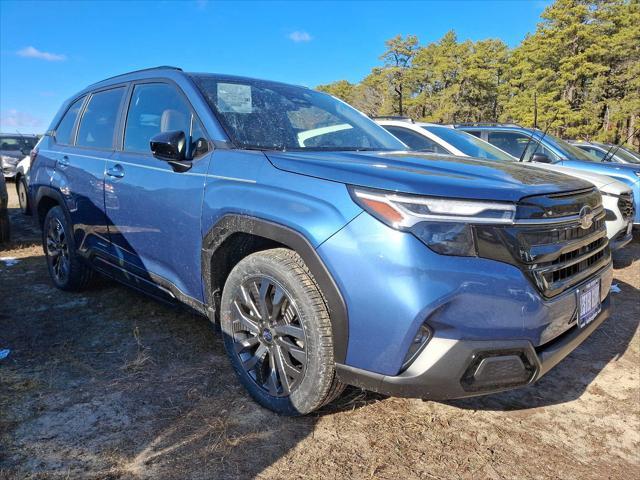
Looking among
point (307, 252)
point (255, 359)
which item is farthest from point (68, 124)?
point (307, 252)

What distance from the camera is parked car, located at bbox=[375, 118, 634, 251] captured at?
5.27 meters

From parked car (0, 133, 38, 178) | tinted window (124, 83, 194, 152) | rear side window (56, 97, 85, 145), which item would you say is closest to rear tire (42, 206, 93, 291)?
rear side window (56, 97, 85, 145)

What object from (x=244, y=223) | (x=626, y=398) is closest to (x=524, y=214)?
(x=244, y=223)

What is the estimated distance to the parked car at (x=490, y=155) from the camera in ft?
17.3

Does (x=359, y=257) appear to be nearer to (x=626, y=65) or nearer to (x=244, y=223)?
(x=244, y=223)

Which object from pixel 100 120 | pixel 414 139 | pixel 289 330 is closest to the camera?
pixel 289 330

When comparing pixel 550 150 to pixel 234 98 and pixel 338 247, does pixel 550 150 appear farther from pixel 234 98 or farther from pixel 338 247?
pixel 338 247

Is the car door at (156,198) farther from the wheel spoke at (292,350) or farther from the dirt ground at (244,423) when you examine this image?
the wheel spoke at (292,350)

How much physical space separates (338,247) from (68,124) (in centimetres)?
A: 349

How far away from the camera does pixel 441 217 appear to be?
1831 millimetres

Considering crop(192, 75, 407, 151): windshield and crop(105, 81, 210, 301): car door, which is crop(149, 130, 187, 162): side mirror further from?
crop(192, 75, 407, 151): windshield

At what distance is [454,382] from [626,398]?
158 centimetres

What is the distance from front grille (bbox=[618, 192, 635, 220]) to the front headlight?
434 centimetres

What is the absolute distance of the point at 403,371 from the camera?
1.87 m
